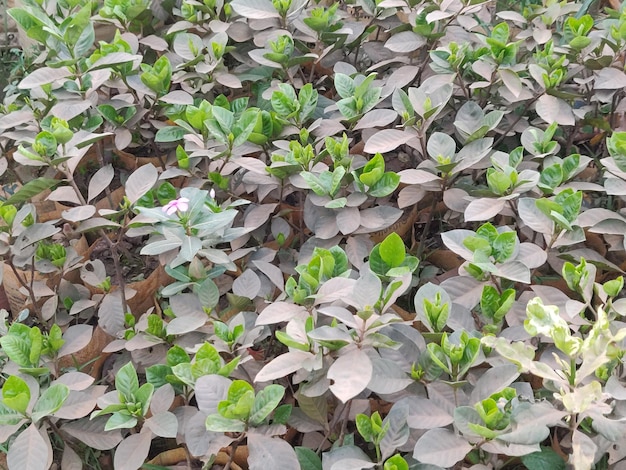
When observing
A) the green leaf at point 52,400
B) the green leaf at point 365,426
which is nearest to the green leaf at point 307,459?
the green leaf at point 365,426

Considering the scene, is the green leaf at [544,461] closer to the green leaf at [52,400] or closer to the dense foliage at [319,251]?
the dense foliage at [319,251]

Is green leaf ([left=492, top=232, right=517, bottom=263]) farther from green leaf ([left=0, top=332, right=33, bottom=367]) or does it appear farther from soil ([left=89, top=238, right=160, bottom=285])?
soil ([left=89, top=238, right=160, bottom=285])

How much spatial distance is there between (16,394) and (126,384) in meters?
0.17

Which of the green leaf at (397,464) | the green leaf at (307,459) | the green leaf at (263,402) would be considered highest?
Result: the green leaf at (263,402)

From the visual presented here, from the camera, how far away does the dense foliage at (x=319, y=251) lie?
0.97 metres

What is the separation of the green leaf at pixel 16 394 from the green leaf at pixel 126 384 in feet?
0.47

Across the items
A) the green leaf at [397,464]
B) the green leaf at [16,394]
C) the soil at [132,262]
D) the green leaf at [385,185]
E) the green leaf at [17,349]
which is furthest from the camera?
the soil at [132,262]

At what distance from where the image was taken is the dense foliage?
973 millimetres

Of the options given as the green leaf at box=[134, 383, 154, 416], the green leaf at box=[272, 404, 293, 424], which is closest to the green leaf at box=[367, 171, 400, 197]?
the green leaf at box=[272, 404, 293, 424]

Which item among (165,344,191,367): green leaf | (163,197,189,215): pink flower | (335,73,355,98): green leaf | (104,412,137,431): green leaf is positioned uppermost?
(335,73,355,98): green leaf

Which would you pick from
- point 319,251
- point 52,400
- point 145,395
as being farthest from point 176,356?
point 319,251

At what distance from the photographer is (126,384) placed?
3.55 feet

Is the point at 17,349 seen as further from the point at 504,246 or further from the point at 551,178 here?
the point at 551,178

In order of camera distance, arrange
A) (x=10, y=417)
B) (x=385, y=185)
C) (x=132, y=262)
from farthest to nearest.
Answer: (x=132, y=262), (x=385, y=185), (x=10, y=417)
